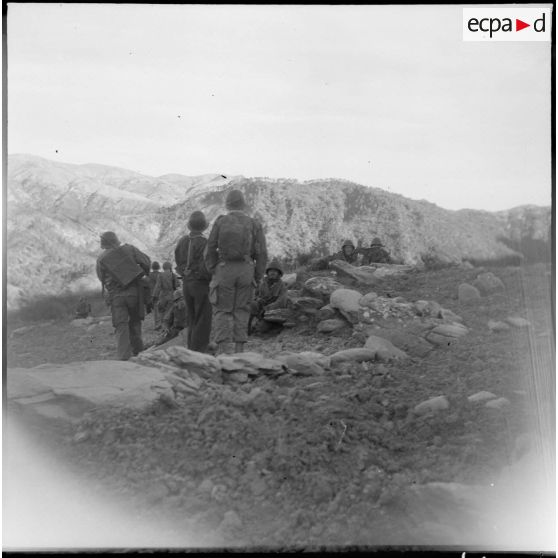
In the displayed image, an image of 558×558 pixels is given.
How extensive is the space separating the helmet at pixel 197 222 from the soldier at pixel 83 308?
119 centimetres

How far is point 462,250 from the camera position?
673cm

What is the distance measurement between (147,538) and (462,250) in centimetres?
376

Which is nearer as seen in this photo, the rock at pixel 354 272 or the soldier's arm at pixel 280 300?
the soldier's arm at pixel 280 300

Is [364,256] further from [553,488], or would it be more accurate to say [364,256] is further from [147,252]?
[553,488]

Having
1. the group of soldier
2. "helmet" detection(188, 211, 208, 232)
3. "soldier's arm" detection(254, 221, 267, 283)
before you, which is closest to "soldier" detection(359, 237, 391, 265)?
the group of soldier

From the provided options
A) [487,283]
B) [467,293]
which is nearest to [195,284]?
[467,293]

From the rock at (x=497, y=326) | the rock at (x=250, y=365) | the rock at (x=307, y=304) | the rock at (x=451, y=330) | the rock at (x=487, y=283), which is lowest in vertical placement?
the rock at (x=250, y=365)

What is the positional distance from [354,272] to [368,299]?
0.53 metres

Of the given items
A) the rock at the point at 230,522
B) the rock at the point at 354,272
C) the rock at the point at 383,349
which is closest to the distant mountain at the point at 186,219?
the rock at the point at 354,272

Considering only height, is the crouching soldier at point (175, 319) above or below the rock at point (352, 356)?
above

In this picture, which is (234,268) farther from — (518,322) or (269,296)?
(518,322)

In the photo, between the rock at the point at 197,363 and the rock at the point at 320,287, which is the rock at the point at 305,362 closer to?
the rock at the point at 197,363

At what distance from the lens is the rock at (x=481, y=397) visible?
5.16 metres

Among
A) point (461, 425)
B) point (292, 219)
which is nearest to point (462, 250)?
point (292, 219)
